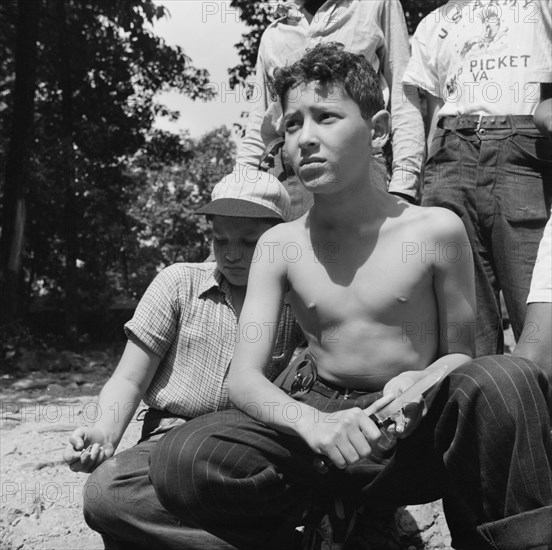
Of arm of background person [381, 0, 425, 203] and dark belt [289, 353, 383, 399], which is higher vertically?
arm of background person [381, 0, 425, 203]

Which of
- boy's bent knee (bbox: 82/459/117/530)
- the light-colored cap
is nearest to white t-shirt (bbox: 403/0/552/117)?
the light-colored cap

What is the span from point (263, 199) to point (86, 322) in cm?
868

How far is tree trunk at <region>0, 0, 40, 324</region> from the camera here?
8.00m

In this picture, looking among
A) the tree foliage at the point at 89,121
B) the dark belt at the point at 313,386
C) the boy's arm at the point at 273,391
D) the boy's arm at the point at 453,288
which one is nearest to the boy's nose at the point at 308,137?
the boy's arm at the point at 273,391

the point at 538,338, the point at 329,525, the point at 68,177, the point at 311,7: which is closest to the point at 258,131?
the point at 311,7

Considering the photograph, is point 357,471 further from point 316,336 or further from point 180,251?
point 180,251

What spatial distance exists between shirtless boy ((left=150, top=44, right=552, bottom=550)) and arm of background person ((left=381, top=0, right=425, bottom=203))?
56 cm

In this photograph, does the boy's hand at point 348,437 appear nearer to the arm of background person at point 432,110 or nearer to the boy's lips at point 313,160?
the boy's lips at point 313,160

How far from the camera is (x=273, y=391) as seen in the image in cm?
201

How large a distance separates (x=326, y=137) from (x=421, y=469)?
3.07ft

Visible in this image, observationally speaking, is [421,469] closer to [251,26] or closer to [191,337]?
[191,337]

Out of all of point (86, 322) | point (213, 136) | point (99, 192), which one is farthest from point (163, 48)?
point (213, 136)

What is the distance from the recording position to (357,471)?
2.02 metres

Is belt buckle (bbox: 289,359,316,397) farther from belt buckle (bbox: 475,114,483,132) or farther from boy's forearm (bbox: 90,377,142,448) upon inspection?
belt buckle (bbox: 475,114,483,132)
